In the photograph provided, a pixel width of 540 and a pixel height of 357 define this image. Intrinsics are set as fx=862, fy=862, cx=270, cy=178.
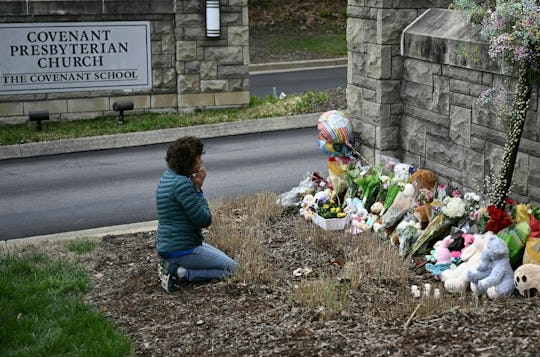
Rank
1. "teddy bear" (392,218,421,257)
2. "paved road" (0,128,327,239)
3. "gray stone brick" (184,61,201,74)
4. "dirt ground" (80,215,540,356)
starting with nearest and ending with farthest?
"dirt ground" (80,215,540,356) < "teddy bear" (392,218,421,257) < "paved road" (0,128,327,239) < "gray stone brick" (184,61,201,74)

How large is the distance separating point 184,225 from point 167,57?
9177 millimetres

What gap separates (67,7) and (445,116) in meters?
8.69

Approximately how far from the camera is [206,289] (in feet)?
23.2

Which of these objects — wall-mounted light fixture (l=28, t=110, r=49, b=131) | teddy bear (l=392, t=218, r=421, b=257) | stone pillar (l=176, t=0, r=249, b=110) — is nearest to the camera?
teddy bear (l=392, t=218, r=421, b=257)

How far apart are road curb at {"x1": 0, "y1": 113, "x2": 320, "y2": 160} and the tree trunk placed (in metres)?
8.17

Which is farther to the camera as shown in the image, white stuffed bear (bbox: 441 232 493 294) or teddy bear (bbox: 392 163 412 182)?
teddy bear (bbox: 392 163 412 182)

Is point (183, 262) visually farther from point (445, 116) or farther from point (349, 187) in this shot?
point (445, 116)

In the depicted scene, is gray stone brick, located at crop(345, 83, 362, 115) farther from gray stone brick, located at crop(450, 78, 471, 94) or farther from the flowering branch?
the flowering branch

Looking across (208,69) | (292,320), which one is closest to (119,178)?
(208,69)

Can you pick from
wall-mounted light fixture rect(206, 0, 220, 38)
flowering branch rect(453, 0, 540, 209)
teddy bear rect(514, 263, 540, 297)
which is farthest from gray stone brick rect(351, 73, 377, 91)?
wall-mounted light fixture rect(206, 0, 220, 38)

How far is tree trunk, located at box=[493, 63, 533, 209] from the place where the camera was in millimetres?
7289

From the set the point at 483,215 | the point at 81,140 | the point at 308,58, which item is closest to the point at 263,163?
the point at 81,140

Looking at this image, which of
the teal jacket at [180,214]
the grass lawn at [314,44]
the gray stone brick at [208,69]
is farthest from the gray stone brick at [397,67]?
the grass lawn at [314,44]

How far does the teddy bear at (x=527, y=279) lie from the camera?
6199 millimetres
